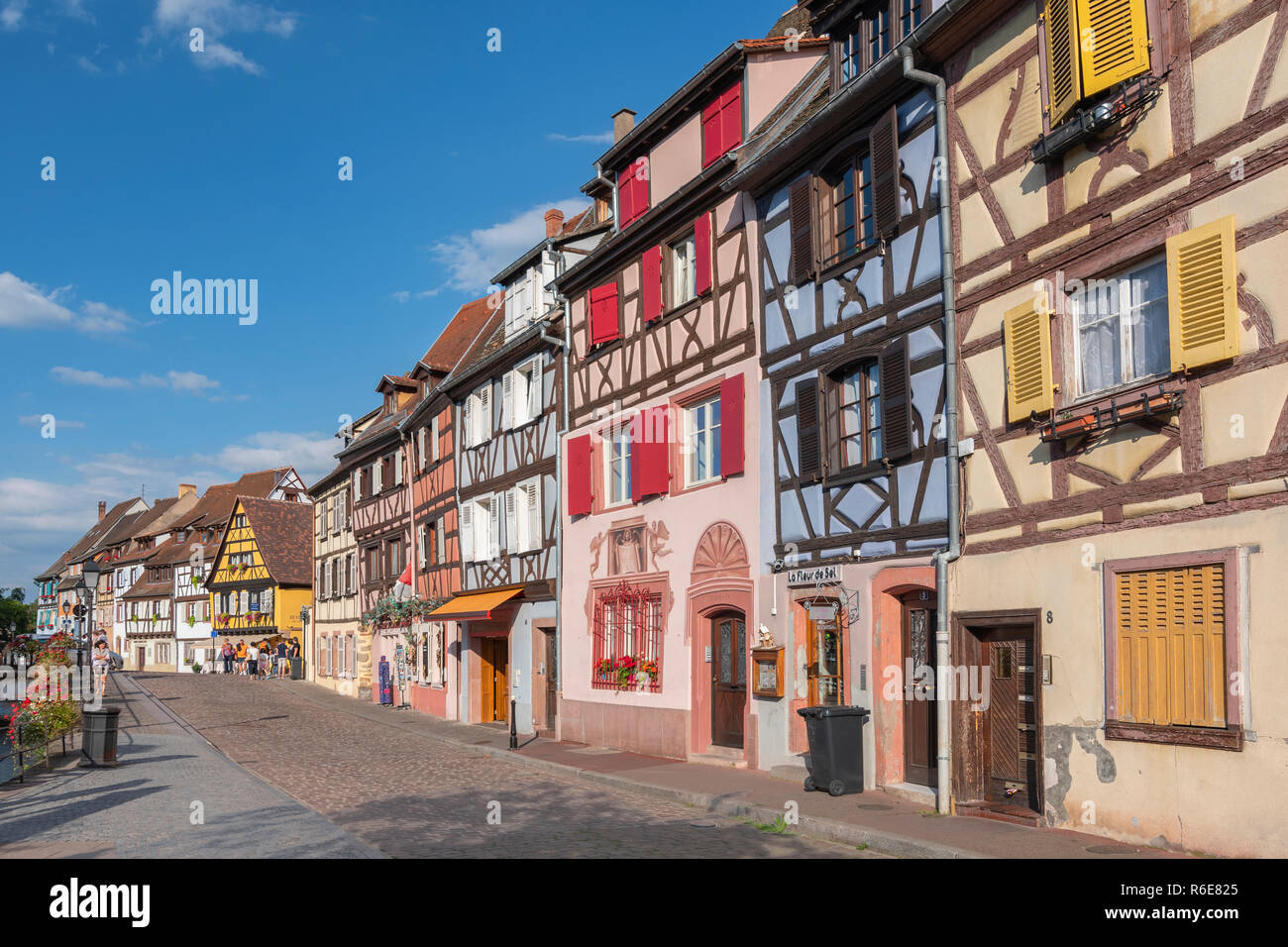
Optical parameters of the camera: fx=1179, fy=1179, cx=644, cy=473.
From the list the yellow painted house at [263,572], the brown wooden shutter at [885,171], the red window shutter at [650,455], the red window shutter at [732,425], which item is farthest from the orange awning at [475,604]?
the yellow painted house at [263,572]

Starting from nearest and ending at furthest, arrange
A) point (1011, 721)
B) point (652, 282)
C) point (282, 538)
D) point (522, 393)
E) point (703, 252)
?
point (1011, 721) < point (703, 252) < point (652, 282) < point (522, 393) < point (282, 538)

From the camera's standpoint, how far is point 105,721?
708 inches

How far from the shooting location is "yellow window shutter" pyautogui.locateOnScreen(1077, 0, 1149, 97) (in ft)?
32.7

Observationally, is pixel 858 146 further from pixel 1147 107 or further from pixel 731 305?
pixel 1147 107

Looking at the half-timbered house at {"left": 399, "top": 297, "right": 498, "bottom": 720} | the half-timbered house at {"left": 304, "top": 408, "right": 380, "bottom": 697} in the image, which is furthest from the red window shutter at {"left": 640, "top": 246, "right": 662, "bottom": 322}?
the half-timbered house at {"left": 304, "top": 408, "right": 380, "bottom": 697}

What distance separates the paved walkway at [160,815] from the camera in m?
10.5

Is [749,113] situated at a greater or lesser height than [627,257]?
greater

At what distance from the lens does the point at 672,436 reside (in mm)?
18797

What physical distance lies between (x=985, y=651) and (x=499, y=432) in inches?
628

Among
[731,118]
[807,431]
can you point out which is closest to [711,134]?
[731,118]

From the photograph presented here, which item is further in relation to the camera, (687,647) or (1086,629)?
(687,647)

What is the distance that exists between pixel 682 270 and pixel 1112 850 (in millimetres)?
11920

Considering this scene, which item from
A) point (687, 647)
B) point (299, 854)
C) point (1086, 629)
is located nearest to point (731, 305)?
point (687, 647)

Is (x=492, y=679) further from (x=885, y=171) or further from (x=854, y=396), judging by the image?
(x=885, y=171)
